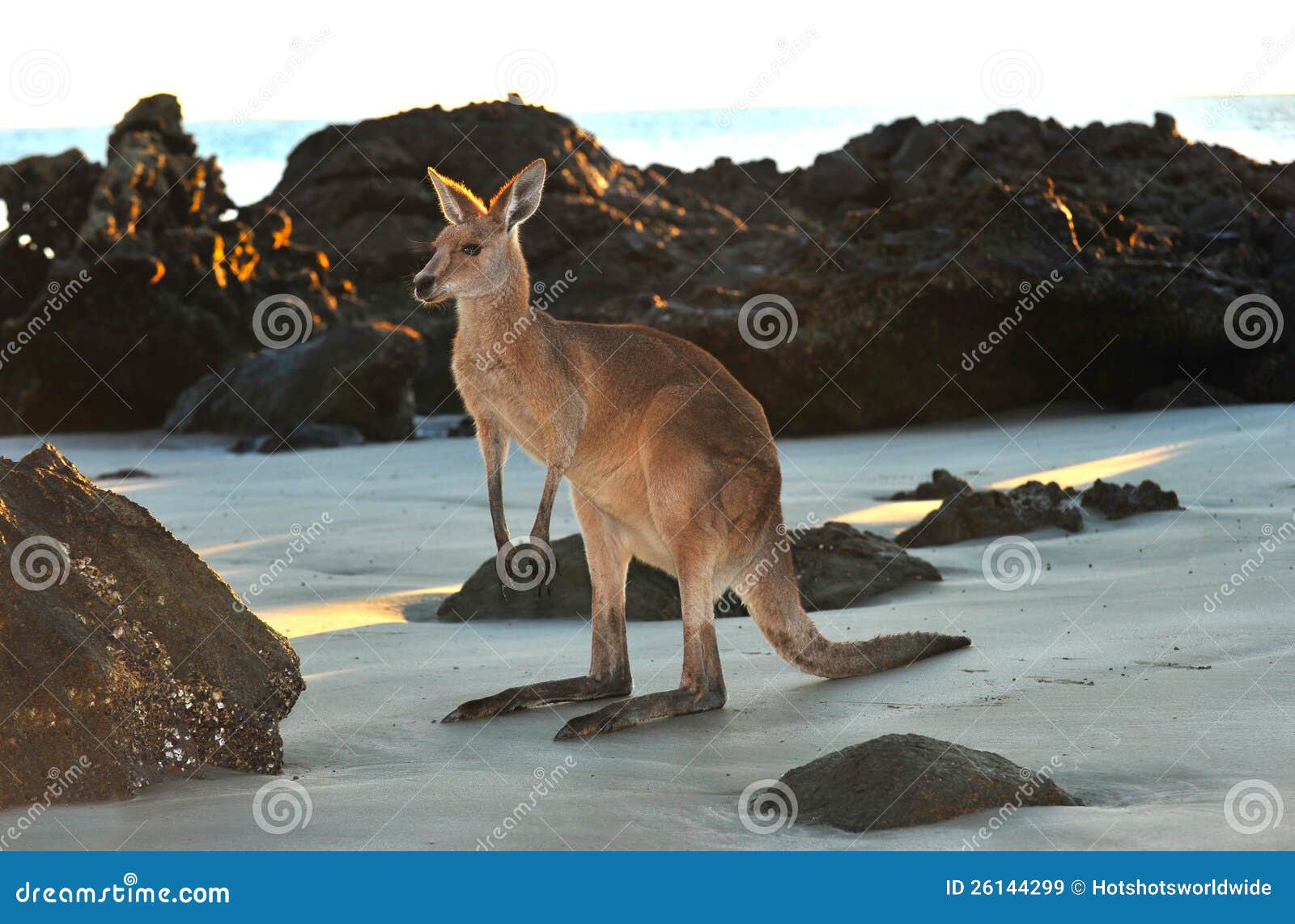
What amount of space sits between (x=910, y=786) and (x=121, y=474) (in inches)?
408

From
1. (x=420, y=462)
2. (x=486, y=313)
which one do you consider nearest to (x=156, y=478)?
(x=420, y=462)

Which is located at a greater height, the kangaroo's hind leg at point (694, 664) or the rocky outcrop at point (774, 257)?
the rocky outcrop at point (774, 257)

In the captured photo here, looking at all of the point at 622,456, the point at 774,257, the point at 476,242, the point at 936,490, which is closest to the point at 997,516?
the point at 936,490

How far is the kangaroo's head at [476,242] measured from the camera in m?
4.91

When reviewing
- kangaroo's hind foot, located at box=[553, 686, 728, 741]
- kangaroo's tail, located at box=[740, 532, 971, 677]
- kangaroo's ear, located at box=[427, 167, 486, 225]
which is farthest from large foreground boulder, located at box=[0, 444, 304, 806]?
kangaroo's tail, located at box=[740, 532, 971, 677]

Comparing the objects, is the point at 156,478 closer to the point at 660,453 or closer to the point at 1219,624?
the point at 660,453

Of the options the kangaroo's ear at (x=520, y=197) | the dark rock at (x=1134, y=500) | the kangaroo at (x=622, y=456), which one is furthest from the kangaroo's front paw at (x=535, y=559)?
the dark rock at (x=1134, y=500)

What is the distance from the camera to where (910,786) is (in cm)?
336

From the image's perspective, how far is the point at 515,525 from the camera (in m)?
8.74

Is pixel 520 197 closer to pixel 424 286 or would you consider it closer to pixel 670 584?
pixel 424 286

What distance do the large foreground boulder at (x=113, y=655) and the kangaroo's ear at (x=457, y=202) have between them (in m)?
1.56

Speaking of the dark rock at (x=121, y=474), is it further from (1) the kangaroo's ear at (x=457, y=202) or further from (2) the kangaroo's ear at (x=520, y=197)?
(2) the kangaroo's ear at (x=520, y=197)

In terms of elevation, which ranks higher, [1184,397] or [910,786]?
[1184,397]

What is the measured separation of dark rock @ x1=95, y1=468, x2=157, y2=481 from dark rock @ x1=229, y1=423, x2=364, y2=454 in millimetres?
1433
